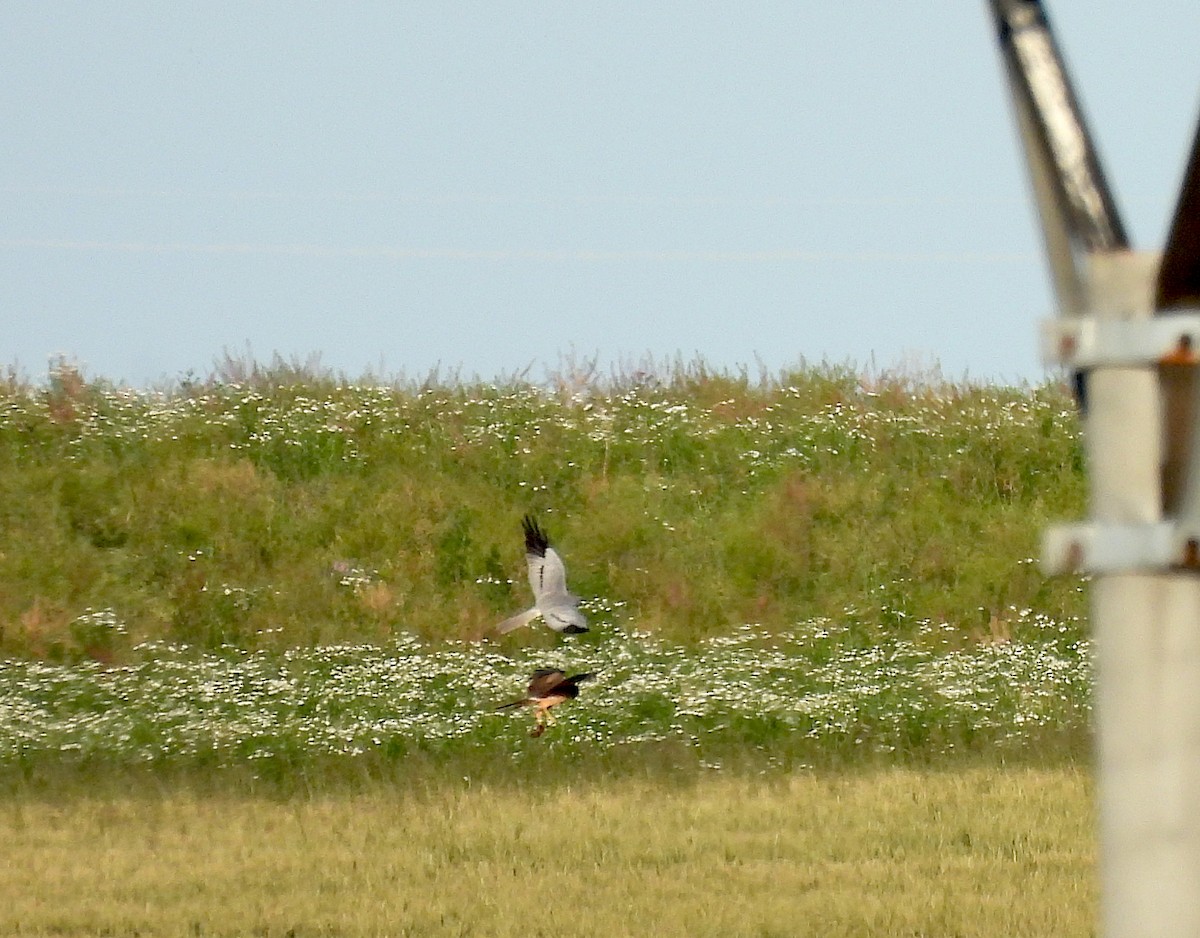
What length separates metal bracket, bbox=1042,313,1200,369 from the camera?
1865 mm

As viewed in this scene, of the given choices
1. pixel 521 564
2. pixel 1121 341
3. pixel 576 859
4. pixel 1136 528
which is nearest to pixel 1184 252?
pixel 1121 341

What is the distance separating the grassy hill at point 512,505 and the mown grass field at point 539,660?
43 millimetres

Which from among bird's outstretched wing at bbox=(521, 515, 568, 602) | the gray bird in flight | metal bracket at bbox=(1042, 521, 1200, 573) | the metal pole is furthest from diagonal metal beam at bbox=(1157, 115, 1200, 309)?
bird's outstretched wing at bbox=(521, 515, 568, 602)

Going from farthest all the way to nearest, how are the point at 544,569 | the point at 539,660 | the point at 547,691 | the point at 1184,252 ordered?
the point at 539,660 → the point at 544,569 → the point at 547,691 → the point at 1184,252

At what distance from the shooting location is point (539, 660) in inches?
533

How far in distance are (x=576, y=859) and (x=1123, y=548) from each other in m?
6.31

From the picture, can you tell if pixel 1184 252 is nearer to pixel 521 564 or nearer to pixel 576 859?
pixel 576 859

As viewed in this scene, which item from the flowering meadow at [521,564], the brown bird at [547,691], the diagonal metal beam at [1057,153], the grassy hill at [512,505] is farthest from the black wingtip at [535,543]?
the diagonal metal beam at [1057,153]

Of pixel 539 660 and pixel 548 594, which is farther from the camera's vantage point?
pixel 539 660

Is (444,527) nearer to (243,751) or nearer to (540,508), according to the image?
(540,508)

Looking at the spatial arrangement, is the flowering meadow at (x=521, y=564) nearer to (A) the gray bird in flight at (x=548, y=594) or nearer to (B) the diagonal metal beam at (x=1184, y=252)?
(A) the gray bird in flight at (x=548, y=594)

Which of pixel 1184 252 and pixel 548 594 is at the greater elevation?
pixel 1184 252

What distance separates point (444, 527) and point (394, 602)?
3.71 ft

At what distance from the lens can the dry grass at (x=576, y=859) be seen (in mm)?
6727
